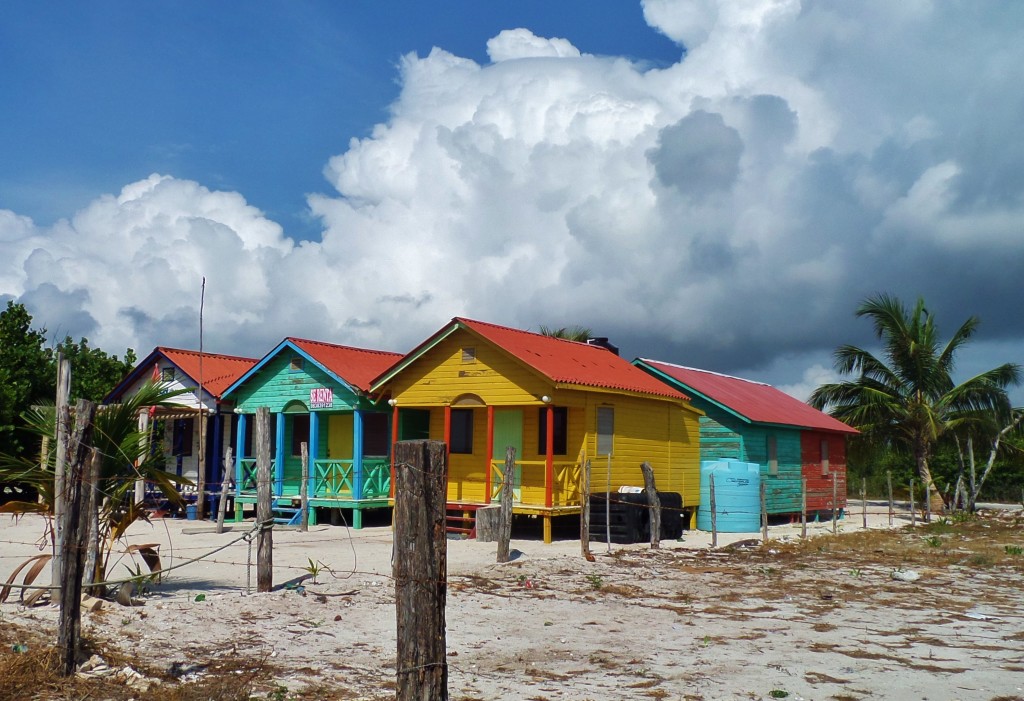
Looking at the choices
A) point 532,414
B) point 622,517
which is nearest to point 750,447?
point 532,414

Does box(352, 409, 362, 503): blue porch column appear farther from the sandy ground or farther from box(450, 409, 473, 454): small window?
the sandy ground

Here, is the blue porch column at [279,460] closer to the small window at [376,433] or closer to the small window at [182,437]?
the small window at [376,433]

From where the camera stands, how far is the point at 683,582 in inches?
563

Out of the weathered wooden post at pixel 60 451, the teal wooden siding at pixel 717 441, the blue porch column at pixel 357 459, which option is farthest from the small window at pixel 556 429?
the weathered wooden post at pixel 60 451

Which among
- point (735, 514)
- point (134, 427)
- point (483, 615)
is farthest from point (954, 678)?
point (735, 514)

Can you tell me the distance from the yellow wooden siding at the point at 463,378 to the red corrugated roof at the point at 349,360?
148 cm

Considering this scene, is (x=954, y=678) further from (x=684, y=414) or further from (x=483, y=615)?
(x=684, y=414)

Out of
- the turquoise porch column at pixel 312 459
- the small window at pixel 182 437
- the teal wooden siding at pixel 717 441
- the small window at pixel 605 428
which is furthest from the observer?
the small window at pixel 182 437

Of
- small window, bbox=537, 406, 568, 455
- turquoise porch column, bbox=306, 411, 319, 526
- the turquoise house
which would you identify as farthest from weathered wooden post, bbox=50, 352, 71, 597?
turquoise porch column, bbox=306, 411, 319, 526

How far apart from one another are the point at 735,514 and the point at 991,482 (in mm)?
22451

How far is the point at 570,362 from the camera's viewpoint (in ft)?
74.0

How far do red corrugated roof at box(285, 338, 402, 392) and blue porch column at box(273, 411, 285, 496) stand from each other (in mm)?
1981

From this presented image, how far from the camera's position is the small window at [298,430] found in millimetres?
27297

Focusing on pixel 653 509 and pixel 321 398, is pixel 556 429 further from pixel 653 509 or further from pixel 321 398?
pixel 321 398
